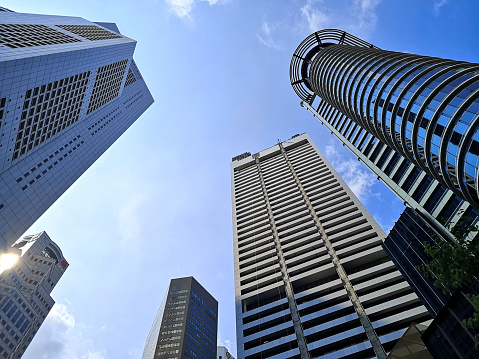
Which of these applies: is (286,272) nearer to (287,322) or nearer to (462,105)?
(287,322)

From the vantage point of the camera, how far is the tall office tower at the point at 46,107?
51469 millimetres

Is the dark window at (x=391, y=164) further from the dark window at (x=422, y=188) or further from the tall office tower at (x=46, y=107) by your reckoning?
the tall office tower at (x=46, y=107)

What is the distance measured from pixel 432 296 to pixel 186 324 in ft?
363

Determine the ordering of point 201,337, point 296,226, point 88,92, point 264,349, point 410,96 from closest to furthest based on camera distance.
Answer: point 410,96 → point 264,349 → point 296,226 → point 88,92 → point 201,337

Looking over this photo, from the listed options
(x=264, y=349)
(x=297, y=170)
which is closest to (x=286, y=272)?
(x=264, y=349)

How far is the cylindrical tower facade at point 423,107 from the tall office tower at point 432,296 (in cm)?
781

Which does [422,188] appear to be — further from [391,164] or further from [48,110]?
[48,110]

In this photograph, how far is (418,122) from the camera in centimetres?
3341

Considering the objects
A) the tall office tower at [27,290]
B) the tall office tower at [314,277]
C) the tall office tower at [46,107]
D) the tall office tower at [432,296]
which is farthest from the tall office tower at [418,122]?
the tall office tower at [27,290]

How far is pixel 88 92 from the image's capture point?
255ft

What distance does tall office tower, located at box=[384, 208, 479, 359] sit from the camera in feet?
59.0

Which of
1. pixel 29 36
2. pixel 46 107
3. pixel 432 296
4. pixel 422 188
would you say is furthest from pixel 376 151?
pixel 29 36

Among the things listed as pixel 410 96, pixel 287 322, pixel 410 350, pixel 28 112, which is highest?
pixel 28 112

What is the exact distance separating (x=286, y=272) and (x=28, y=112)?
58.0 meters
